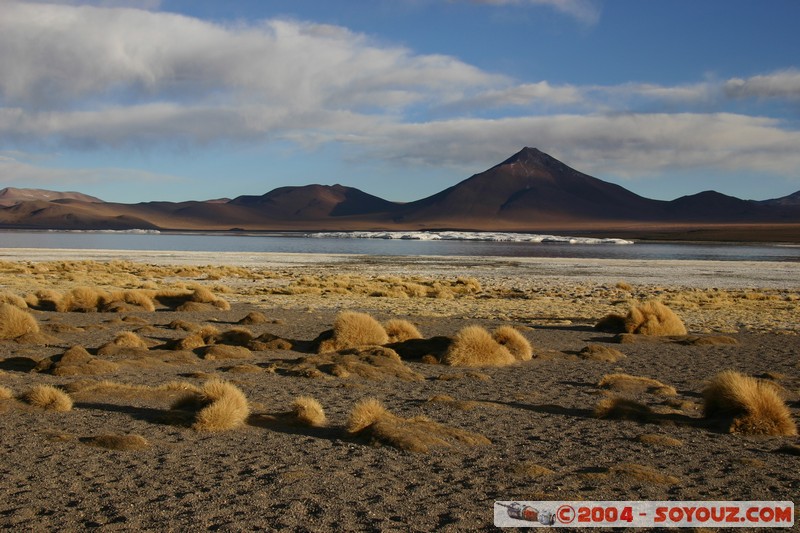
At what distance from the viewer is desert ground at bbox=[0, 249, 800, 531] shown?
6531mm

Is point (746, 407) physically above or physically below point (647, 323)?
above

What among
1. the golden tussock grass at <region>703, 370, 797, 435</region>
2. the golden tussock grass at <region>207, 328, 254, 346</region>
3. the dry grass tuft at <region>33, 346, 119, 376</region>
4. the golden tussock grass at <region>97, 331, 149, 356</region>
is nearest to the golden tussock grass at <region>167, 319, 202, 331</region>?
the golden tussock grass at <region>207, 328, 254, 346</region>

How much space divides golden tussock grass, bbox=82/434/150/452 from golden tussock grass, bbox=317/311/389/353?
764 centimetres

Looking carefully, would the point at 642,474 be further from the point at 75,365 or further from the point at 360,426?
the point at 75,365

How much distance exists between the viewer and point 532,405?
10.9m

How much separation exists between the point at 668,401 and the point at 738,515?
207 inches

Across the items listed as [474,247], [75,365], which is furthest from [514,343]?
[474,247]

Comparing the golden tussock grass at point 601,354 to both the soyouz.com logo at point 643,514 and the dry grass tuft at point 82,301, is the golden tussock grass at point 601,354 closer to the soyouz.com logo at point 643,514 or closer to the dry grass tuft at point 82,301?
the soyouz.com logo at point 643,514

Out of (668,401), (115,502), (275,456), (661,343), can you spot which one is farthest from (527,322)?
(115,502)

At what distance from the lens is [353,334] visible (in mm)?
16359

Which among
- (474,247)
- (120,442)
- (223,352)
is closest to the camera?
(120,442)

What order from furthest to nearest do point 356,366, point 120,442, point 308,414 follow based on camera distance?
point 356,366 < point 308,414 < point 120,442

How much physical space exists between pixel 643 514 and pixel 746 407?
3.88 m

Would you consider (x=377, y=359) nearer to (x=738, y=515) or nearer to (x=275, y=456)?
(x=275, y=456)
